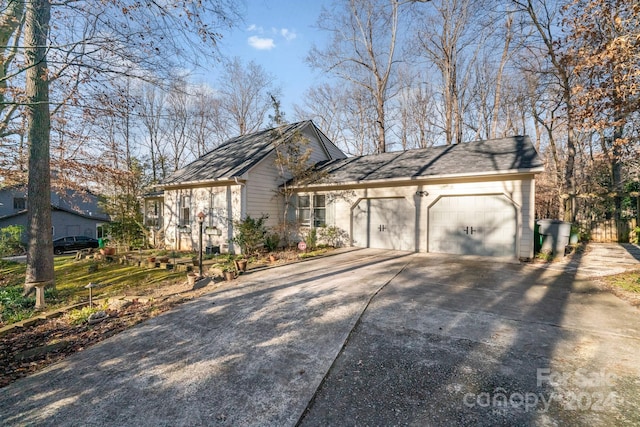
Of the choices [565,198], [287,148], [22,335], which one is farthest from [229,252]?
[565,198]

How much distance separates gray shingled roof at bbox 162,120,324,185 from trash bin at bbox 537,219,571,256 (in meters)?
8.94

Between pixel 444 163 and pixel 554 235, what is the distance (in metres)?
3.91

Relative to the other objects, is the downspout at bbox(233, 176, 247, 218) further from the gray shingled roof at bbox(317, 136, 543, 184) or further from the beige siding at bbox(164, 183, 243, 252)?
the gray shingled roof at bbox(317, 136, 543, 184)

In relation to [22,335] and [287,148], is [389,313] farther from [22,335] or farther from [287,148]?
[287,148]

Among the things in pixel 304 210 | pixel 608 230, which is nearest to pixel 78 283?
pixel 304 210

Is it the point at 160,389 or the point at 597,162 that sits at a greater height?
the point at 597,162

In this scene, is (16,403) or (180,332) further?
(180,332)

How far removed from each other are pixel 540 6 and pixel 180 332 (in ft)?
58.4

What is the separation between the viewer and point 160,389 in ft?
8.80

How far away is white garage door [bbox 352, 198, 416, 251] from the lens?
9992 millimetres

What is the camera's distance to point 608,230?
1278 centimetres

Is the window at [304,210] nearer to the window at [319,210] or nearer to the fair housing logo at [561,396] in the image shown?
the window at [319,210]

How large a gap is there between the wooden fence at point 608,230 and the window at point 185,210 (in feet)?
58.8

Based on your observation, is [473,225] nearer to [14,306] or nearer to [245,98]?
[14,306]
